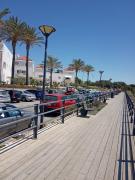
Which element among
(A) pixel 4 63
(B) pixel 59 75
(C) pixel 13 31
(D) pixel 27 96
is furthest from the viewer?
(B) pixel 59 75

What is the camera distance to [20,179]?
5.52 meters

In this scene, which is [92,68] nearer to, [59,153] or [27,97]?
[27,97]

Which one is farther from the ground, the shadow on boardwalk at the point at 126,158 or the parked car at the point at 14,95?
the parked car at the point at 14,95

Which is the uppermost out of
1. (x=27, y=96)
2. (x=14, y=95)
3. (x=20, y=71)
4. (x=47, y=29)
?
(x=20, y=71)

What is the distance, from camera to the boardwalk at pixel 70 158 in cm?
597

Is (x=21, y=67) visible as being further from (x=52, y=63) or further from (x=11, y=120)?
(x=11, y=120)

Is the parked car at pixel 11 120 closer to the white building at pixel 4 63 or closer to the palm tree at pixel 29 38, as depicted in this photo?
the palm tree at pixel 29 38

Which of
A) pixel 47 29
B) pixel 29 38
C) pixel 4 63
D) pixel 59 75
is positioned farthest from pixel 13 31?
pixel 59 75

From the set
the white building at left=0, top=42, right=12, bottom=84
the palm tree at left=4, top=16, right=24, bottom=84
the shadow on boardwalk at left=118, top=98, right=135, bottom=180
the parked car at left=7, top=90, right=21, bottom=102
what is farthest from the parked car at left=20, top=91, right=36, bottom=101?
the white building at left=0, top=42, right=12, bottom=84

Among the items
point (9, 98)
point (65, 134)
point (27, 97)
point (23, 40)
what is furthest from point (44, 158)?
point (23, 40)

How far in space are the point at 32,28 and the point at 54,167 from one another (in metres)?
53.8

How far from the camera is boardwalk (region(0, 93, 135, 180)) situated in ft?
19.6

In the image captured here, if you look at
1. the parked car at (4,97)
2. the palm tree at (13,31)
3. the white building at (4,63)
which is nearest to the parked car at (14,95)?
the parked car at (4,97)

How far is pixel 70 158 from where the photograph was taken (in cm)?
721
